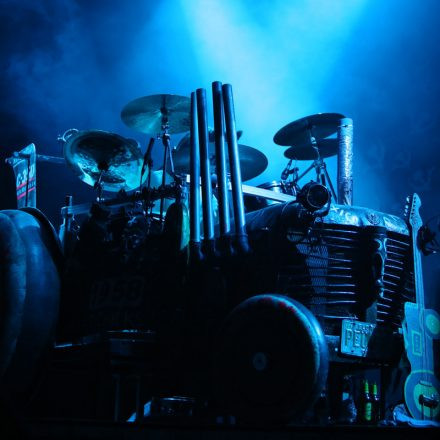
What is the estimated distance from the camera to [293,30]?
452 inches

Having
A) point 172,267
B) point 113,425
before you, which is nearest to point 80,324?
point 172,267

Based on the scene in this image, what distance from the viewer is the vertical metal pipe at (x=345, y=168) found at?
203 inches

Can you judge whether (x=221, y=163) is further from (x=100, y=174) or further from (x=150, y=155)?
(x=100, y=174)

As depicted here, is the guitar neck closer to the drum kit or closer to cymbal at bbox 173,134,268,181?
the drum kit

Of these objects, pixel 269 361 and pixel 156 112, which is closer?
pixel 269 361

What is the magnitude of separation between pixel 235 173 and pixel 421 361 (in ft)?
6.08

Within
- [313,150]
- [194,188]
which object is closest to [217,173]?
[194,188]

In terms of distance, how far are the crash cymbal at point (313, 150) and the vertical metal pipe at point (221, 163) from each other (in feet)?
15.8

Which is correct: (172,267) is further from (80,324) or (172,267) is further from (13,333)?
(13,333)

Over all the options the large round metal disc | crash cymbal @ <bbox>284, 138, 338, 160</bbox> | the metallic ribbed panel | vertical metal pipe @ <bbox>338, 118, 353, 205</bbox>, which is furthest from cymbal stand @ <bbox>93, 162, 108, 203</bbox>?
the large round metal disc

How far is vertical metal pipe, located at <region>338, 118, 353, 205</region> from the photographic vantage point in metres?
5.17

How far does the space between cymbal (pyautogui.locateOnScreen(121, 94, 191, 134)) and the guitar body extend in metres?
4.60

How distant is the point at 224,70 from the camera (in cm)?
1189

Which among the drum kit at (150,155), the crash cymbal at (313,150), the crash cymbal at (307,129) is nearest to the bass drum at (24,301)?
the drum kit at (150,155)
